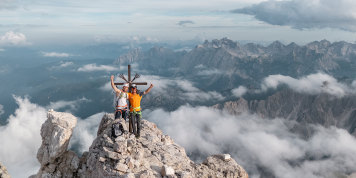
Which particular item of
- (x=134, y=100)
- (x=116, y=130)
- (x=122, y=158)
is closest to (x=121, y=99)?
(x=134, y=100)

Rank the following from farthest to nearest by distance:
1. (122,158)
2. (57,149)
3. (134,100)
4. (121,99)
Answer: (57,149) → (121,99) → (134,100) → (122,158)

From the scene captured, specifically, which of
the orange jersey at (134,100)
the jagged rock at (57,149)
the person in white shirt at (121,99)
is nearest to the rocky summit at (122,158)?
the jagged rock at (57,149)

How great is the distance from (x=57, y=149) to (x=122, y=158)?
34.5ft

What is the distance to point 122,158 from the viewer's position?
22.2 metres

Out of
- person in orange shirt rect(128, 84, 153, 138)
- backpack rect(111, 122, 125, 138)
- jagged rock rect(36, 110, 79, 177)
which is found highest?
person in orange shirt rect(128, 84, 153, 138)

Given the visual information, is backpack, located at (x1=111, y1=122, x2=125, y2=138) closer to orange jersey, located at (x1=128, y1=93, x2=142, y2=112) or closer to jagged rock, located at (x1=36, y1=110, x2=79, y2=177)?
orange jersey, located at (x1=128, y1=93, x2=142, y2=112)

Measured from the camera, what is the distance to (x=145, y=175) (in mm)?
20359

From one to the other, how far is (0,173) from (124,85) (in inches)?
992

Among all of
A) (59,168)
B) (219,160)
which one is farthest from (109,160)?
(219,160)

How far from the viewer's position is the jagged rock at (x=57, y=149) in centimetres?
2777

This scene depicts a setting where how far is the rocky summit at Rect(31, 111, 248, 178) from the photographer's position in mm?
21844

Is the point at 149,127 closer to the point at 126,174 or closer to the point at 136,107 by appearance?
the point at 136,107

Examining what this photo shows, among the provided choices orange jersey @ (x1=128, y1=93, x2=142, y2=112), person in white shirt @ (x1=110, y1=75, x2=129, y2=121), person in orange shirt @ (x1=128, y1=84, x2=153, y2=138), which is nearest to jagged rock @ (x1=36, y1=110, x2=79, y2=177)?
person in white shirt @ (x1=110, y1=75, x2=129, y2=121)

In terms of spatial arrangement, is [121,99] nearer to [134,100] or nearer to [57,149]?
[134,100]
